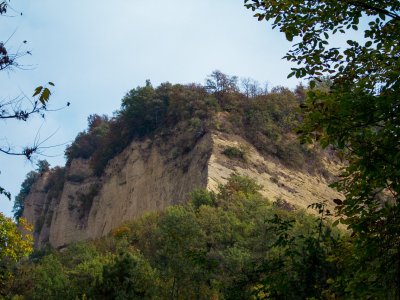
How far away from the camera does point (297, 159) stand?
4641 cm

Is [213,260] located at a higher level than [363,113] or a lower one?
lower

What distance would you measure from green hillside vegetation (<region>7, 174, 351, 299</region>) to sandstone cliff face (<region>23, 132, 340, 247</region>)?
3169mm

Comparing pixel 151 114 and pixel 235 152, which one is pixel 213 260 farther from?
pixel 151 114


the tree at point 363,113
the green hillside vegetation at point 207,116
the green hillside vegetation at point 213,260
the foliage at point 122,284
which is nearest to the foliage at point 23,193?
the green hillside vegetation at point 207,116

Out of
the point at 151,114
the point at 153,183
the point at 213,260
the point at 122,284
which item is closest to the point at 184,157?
the point at 153,183

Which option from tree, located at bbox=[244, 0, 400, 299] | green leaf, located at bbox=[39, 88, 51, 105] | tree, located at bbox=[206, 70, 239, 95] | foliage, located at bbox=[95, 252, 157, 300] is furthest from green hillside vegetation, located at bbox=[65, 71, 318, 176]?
green leaf, located at bbox=[39, 88, 51, 105]

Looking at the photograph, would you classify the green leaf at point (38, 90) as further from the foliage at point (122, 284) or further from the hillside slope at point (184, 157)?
the hillside slope at point (184, 157)

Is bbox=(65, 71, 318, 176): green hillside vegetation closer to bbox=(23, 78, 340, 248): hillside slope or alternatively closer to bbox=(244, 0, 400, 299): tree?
bbox=(23, 78, 340, 248): hillside slope

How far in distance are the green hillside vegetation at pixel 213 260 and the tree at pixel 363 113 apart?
0.61 metres

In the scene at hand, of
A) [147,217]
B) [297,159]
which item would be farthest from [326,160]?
[147,217]

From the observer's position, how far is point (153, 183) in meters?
46.5

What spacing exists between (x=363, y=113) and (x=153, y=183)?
4111cm

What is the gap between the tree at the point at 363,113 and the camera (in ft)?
19.4

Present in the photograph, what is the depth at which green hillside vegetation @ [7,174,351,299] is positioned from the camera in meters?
7.05
